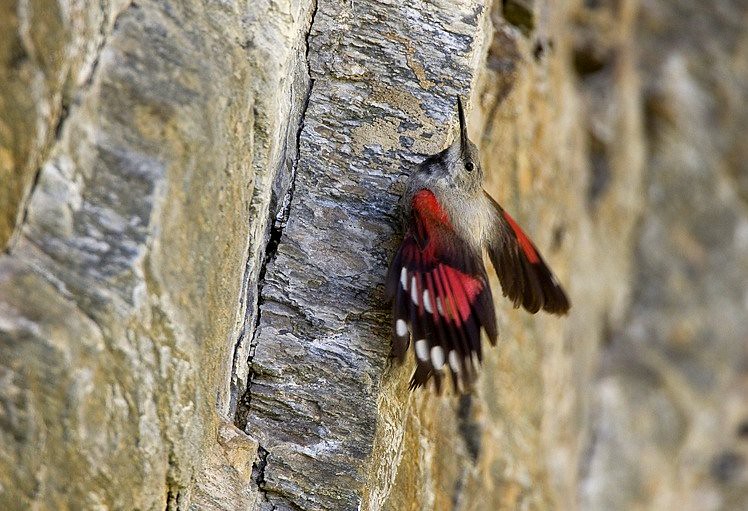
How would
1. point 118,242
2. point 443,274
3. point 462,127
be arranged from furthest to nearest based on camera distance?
point 462,127 → point 443,274 → point 118,242

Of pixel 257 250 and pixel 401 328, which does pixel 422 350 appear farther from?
pixel 257 250

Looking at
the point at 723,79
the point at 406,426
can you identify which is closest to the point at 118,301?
the point at 406,426

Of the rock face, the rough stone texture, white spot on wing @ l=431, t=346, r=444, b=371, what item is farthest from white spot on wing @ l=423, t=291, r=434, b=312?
the rough stone texture

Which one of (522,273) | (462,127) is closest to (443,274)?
(462,127)

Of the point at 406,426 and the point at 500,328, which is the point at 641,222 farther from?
the point at 406,426

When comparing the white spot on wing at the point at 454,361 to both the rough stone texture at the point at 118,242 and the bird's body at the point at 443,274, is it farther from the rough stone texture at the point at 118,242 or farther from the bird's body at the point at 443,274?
the rough stone texture at the point at 118,242

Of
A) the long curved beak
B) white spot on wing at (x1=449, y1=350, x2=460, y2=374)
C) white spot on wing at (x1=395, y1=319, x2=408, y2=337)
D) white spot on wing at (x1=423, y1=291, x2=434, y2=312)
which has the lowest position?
white spot on wing at (x1=449, y1=350, x2=460, y2=374)

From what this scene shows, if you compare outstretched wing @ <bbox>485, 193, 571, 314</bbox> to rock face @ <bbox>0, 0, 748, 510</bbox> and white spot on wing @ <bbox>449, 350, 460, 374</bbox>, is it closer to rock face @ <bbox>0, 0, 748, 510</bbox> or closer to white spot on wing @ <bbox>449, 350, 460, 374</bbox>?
rock face @ <bbox>0, 0, 748, 510</bbox>
